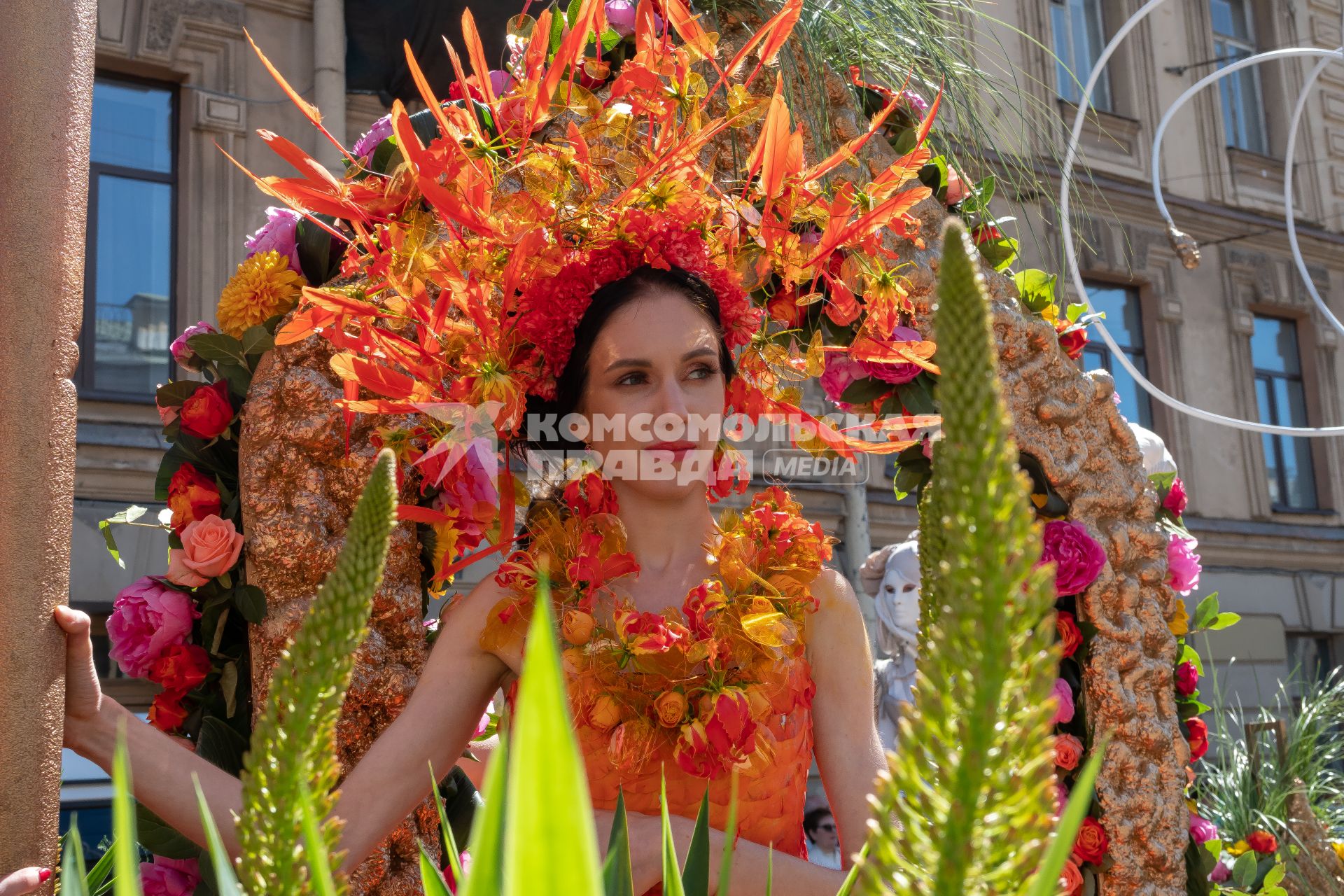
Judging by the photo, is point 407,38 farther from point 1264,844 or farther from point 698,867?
point 698,867

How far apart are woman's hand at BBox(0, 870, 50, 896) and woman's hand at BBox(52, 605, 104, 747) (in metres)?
0.21

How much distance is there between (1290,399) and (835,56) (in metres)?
10.9

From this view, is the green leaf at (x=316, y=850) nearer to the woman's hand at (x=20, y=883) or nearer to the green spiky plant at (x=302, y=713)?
the green spiky plant at (x=302, y=713)

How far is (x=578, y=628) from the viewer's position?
1.66 m

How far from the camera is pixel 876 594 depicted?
4652 mm

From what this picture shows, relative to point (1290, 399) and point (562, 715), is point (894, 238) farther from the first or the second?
point (1290, 399)

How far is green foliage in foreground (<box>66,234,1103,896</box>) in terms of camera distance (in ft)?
0.80

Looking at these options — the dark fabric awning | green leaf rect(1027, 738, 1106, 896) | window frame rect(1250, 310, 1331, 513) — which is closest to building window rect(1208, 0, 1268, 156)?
window frame rect(1250, 310, 1331, 513)

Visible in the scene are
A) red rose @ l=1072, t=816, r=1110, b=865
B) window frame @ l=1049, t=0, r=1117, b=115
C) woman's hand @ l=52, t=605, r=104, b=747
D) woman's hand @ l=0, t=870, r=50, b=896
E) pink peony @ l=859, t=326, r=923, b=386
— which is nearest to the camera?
woman's hand @ l=0, t=870, r=50, b=896

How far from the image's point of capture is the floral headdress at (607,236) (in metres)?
1.54

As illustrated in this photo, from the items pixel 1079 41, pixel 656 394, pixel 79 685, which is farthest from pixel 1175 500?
pixel 1079 41

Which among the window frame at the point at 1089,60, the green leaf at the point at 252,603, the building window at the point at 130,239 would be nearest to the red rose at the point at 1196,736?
the green leaf at the point at 252,603

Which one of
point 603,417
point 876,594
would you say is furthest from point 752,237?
point 876,594

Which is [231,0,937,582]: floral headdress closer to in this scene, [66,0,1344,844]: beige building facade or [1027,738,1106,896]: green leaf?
[1027,738,1106,896]: green leaf
